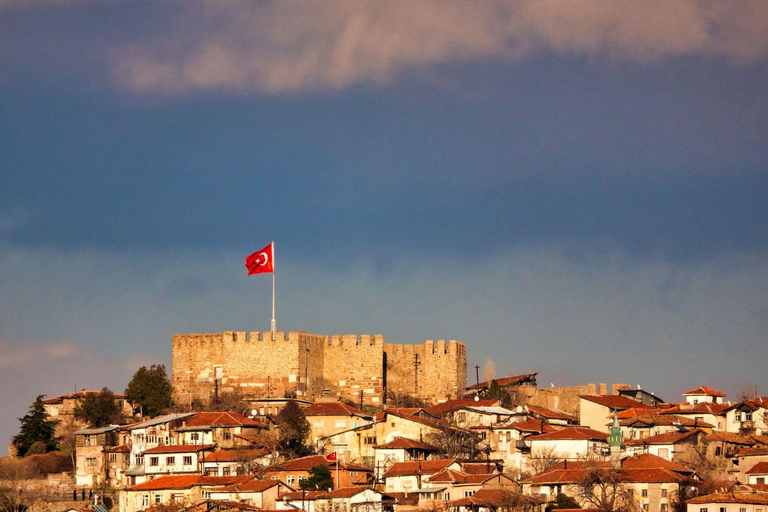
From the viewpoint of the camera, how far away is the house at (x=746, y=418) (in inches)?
3054

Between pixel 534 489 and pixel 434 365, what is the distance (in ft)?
67.8

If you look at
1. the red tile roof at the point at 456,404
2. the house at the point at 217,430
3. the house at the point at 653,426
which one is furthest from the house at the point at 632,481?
the house at the point at 217,430

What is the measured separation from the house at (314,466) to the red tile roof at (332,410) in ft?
21.3

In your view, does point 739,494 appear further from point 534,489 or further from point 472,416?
point 472,416

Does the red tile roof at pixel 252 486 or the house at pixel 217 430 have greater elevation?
the house at pixel 217 430

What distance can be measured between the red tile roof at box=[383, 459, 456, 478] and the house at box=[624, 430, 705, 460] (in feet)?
29.7

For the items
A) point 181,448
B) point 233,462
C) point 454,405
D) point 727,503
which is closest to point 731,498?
point 727,503

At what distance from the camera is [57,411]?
87812 mm

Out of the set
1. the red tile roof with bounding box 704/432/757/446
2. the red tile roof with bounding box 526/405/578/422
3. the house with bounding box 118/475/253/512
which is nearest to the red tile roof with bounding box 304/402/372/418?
the house with bounding box 118/475/253/512

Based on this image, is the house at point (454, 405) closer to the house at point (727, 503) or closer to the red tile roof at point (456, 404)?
the red tile roof at point (456, 404)

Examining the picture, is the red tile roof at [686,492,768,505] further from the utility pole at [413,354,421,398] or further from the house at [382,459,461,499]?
the utility pole at [413,354,421,398]

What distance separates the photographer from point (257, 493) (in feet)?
217

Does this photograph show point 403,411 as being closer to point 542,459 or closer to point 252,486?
point 542,459

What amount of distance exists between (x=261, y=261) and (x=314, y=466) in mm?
19292
